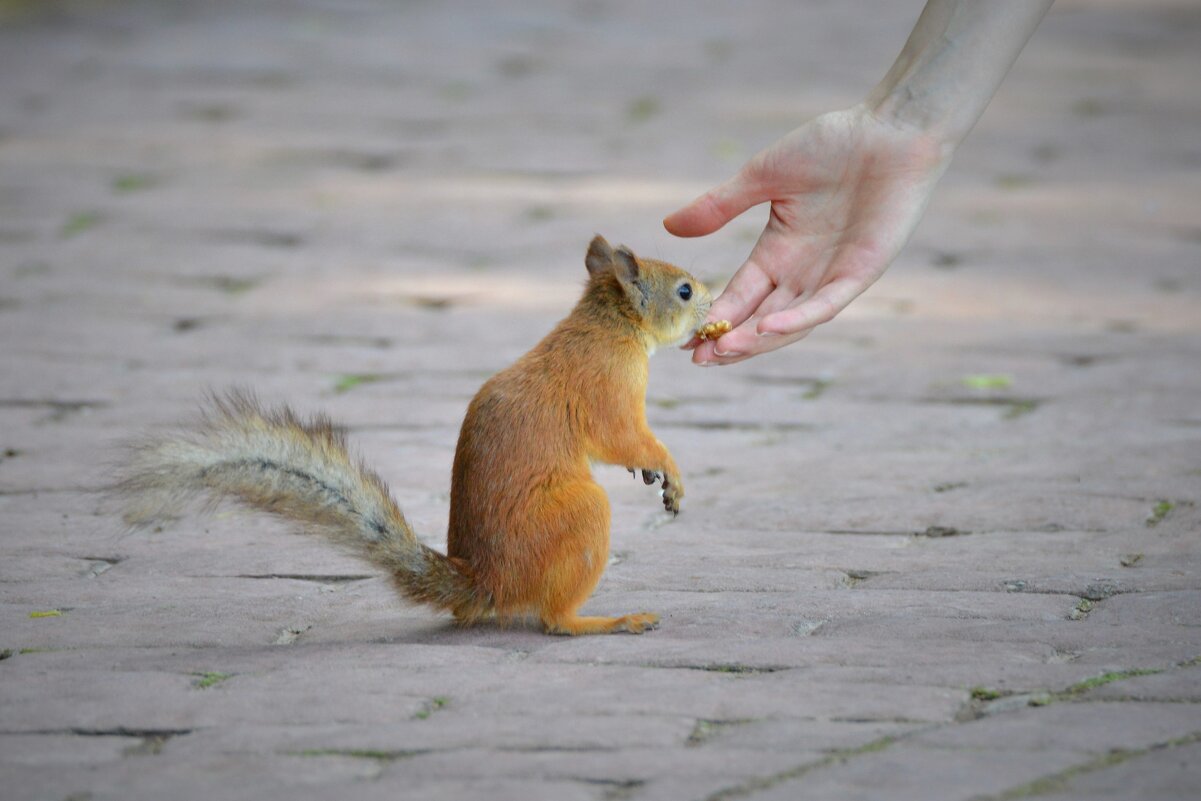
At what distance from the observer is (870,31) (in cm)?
1551

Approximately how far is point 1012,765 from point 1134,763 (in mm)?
202

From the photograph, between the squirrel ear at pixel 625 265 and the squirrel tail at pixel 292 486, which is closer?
the squirrel tail at pixel 292 486

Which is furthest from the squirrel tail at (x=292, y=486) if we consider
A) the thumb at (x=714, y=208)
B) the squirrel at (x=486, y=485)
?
the thumb at (x=714, y=208)

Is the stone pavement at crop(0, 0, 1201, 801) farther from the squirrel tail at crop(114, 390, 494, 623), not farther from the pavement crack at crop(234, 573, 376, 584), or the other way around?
the squirrel tail at crop(114, 390, 494, 623)

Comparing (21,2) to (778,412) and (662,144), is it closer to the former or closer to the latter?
(662,144)

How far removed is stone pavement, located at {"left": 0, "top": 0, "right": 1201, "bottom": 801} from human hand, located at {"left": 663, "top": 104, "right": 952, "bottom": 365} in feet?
2.07

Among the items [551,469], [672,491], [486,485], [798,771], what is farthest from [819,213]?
[798,771]

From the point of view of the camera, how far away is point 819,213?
4.46m

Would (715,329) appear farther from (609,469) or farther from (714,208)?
(609,469)

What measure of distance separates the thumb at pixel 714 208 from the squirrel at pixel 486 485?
24.5 inches

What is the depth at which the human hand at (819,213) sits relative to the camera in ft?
14.0

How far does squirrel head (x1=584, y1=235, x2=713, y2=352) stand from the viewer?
4.20 metres

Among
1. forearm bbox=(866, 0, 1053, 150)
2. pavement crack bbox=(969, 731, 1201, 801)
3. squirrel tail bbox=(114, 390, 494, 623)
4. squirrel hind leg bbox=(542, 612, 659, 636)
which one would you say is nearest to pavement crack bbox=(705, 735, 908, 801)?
pavement crack bbox=(969, 731, 1201, 801)

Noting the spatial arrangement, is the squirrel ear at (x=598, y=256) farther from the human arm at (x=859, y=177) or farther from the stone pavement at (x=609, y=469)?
the stone pavement at (x=609, y=469)
